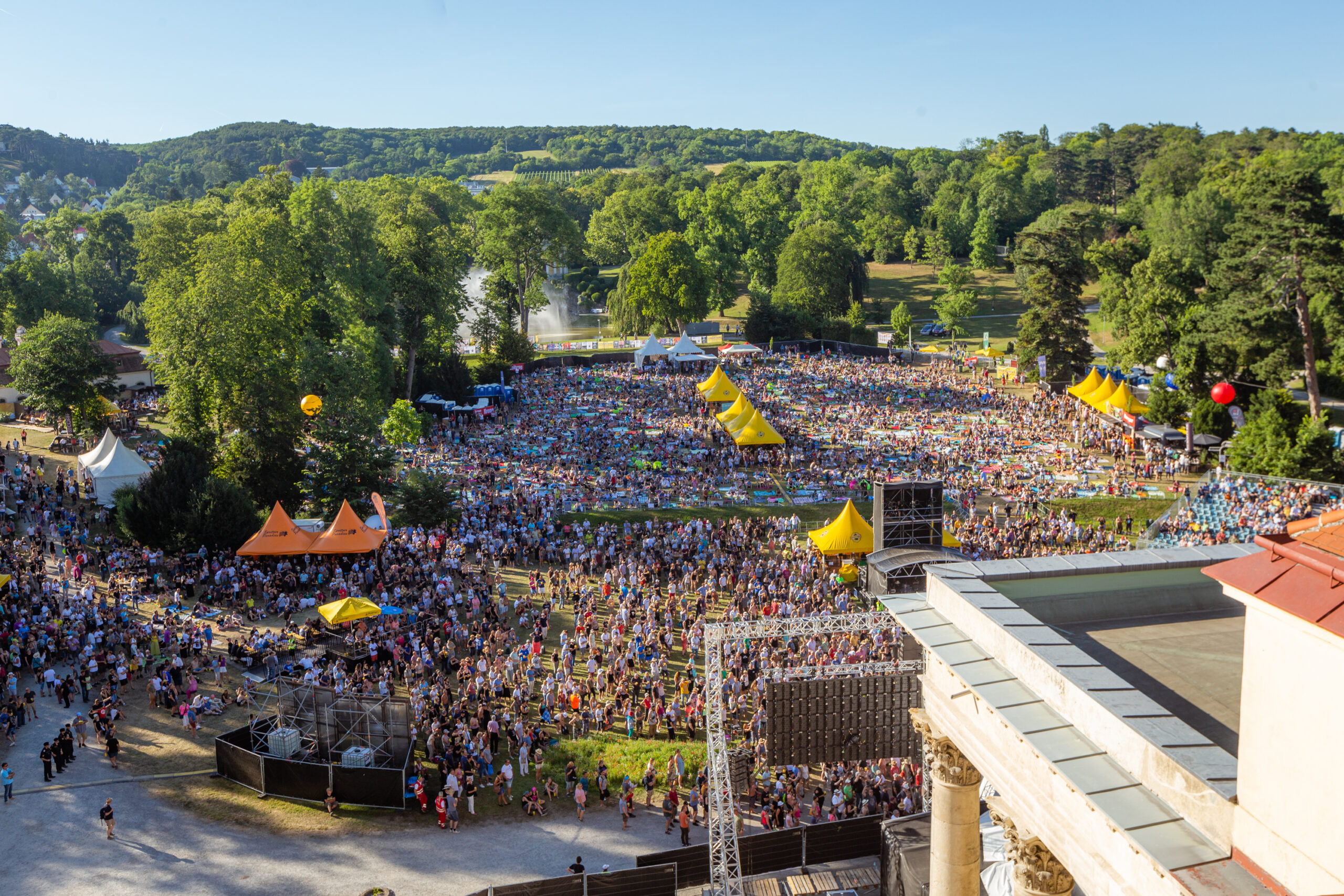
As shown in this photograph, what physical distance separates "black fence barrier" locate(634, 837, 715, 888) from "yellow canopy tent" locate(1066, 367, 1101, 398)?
35.4 metres

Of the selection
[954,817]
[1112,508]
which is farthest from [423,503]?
[954,817]

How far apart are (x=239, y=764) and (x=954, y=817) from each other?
13.7 metres

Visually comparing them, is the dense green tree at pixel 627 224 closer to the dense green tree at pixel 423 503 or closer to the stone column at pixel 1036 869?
the dense green tree at pixel 423 503

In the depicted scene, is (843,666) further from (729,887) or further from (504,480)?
(504,480)

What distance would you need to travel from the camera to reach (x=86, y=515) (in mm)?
31906

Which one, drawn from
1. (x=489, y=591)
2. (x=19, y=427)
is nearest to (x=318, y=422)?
→ (x=489, y=591)

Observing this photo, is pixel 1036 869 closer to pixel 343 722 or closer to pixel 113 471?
pixel 343 722

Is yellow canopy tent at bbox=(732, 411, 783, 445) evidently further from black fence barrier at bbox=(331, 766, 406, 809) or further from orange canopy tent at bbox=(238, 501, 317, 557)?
black fence barrier at bbox=(331, 766, 406, 809)

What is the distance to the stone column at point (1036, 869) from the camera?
299 inches

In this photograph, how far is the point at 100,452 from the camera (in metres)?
33.3

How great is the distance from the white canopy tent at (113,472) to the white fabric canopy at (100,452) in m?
0.12

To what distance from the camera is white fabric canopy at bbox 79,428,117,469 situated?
3319cm

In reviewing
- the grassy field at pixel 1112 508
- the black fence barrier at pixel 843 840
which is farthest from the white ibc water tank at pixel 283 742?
the grassy field at pixel 1112 508

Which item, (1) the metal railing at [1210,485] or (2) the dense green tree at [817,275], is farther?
(2) the dense green tree at [817,275]
